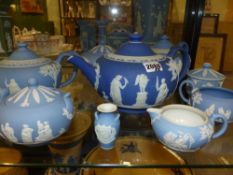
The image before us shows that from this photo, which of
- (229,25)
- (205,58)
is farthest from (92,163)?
(229,25)

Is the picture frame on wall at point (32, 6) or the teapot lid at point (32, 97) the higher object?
the picture frame on wall at point (32, 6)

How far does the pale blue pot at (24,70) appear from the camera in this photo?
42 cm

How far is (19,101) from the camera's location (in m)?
0.33

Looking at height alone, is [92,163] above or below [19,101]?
below

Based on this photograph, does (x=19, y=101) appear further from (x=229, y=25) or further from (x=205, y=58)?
(x=229, y=25)

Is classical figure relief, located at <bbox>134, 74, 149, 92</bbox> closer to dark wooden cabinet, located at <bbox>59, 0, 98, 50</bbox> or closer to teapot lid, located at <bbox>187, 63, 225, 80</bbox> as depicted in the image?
teapot lid, located at <bbox>187, 63, 225, 80</bbox>

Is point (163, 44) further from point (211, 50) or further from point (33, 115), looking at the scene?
point (33, 115)

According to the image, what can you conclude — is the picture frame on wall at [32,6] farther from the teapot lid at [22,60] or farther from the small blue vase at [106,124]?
the small blue vase at [106,124]

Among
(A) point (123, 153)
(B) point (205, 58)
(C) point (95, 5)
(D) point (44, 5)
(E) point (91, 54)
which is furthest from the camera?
(C) point (95, 5)

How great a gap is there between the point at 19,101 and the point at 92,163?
154 mm

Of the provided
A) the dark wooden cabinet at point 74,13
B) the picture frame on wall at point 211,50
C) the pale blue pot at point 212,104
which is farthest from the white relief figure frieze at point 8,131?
the dark wooden cabinet at point 74,13

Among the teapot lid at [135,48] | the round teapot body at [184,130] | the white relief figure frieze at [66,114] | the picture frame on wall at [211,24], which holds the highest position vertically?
the picture frame on wall at [211,24]

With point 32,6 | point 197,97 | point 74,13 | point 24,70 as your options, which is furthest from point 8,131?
point 74,13

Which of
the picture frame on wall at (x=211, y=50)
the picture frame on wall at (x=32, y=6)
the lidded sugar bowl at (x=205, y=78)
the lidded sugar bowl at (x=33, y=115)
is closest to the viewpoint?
the lidded sugar bowl at (x=33, y=115)
